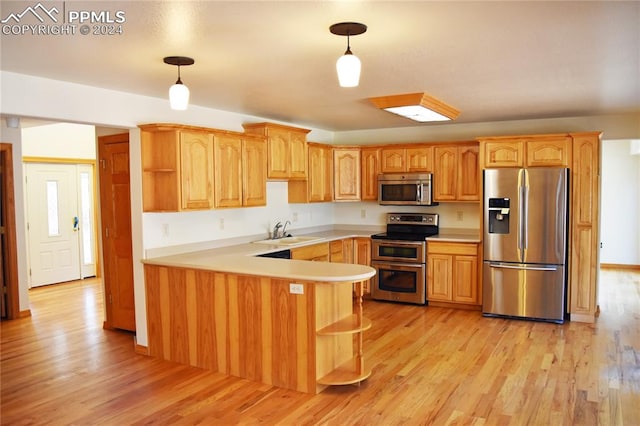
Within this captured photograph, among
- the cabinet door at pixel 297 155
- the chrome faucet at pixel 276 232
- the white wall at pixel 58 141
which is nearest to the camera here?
the cabinet door at pixel 297 155

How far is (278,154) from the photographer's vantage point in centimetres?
563

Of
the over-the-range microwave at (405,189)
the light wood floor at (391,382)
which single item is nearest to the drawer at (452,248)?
the over-the-range microwave at (405,189)

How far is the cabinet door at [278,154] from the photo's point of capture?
5.48 metres

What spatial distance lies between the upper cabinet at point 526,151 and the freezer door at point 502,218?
Result: 0.50 ft

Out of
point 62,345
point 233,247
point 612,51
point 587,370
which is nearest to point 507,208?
point 587,370

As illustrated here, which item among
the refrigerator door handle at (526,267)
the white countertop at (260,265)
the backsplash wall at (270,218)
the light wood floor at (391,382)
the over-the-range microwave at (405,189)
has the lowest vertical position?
the light wood floor at (391,382)

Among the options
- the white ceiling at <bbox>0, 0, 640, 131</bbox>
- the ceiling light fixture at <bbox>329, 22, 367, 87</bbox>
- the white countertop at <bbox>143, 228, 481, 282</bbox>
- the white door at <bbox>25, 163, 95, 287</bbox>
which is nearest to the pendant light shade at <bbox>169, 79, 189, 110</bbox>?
the white ceiling at <bbox>0, 0, 640, 131</bbox>

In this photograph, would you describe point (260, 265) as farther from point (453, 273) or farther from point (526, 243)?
point (526, 243)

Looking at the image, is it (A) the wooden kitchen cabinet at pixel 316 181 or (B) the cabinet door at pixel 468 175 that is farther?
(A) the wooden kitchen cabinet at pixel 316 181

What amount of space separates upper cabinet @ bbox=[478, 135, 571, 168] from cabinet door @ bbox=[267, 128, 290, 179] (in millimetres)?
2330

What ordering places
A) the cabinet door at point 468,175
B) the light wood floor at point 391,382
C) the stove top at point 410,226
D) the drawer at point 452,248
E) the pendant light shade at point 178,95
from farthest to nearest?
the stove top at point 410,226 → the cabinet door at point 468,175 → the drawer at point 452,248 → the light wood floor at point 391,382 → the pendant light shade at point 178,95

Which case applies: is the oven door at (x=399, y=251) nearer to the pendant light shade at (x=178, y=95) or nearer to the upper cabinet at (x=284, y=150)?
the upper cabinet at (x=284, y=150)

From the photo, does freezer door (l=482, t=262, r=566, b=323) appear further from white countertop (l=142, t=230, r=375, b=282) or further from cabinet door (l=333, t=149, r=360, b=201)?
white countertop (l=142, t=230, r=375, b=282)

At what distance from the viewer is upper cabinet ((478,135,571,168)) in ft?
18.0
